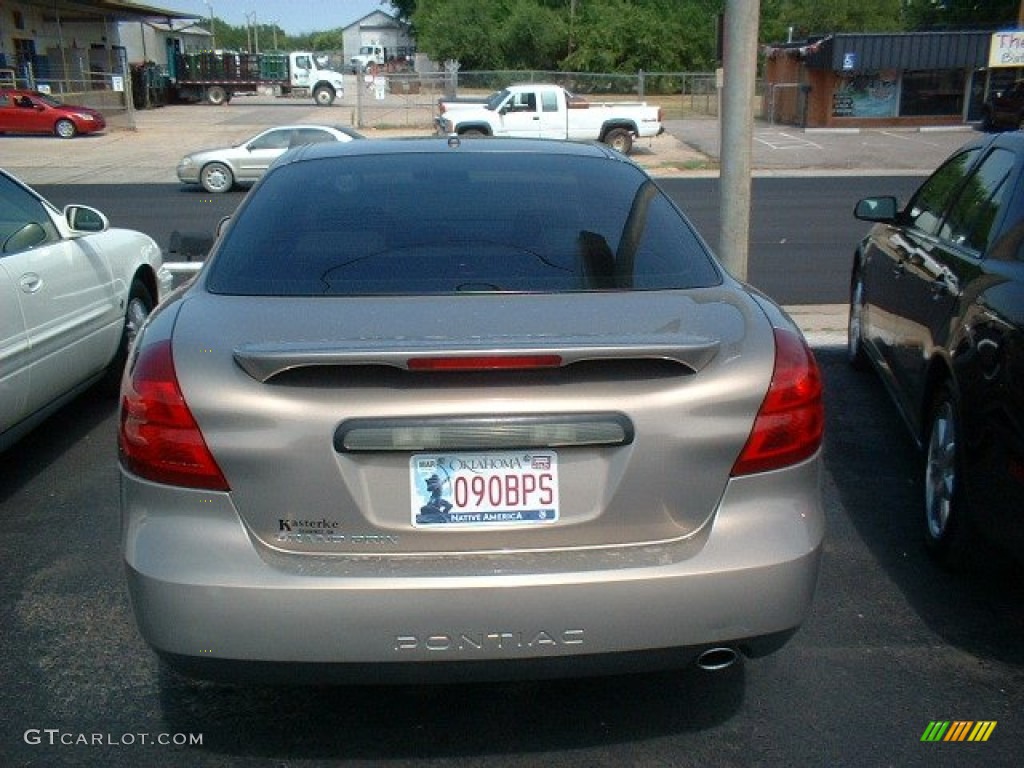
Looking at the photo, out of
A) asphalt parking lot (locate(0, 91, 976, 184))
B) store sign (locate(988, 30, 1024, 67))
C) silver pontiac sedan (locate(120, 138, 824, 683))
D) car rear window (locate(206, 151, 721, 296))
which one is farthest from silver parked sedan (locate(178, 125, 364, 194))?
silver pontiac sedan (locate(120, 138, 824, 683))

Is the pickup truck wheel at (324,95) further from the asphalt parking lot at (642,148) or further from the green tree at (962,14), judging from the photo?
the green tree at (962,14)

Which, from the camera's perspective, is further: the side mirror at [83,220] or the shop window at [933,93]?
the shop window at [933,93]

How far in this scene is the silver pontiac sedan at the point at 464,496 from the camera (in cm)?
268

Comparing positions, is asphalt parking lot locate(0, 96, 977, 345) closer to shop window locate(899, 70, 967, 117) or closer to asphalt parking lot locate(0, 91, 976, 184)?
asphalt parking lot locate(0, 91, 976, 184)

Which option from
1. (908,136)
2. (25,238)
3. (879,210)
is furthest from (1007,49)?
(25,238)

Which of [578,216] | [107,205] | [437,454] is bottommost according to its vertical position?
[107,205]

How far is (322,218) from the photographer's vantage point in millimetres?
3627

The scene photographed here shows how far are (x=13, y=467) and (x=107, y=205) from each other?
1441 centimetres

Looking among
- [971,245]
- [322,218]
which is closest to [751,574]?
[322,218]

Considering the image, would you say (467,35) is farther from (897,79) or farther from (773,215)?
(773,215)

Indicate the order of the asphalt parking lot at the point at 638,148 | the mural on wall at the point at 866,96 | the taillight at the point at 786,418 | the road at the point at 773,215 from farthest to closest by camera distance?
the mural on wall at the point at 866,96 < the asphalt parking lot at the point at 638,148 < the road at the point at 773,215 < the taillight at the point at 786,418

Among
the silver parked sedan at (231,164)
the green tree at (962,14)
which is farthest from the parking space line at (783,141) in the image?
the green tree at (962,14)

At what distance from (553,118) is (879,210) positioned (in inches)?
968

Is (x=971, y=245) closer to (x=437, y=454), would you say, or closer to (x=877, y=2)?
(x=437, y=454)
